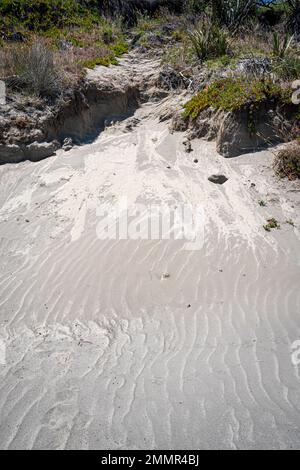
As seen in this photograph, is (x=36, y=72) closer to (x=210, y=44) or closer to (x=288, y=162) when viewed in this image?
(x=210, y=44)

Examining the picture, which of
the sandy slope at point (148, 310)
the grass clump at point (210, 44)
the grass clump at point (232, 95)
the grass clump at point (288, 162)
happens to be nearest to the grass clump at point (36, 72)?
the sandy slope at point (148, 310)

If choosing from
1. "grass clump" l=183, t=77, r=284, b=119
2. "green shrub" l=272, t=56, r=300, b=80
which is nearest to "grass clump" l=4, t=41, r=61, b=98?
"grass clump" l=183, t=77, r=284, b=119

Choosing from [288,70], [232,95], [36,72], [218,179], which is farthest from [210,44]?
[218,179]

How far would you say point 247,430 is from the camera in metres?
2.58

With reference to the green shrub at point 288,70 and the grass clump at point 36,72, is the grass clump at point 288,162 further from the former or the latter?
the grass clump at point 36,72

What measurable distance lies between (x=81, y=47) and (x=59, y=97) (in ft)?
10.1

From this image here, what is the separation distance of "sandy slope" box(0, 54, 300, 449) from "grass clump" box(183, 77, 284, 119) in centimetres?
107

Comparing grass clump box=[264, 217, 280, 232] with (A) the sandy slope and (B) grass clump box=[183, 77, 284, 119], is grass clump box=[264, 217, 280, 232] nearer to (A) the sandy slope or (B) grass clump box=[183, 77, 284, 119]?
(A) the sandy slope

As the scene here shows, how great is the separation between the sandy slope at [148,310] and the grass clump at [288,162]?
0.65 ft

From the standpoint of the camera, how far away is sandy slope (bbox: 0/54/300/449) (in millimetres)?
2723

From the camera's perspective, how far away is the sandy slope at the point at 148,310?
272cm

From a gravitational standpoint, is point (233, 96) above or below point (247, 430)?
above
